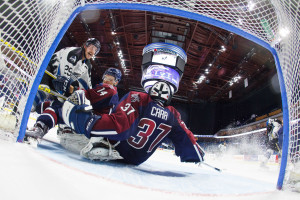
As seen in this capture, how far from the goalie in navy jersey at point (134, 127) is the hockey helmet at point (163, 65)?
295 cm

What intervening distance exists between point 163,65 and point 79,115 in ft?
12.2

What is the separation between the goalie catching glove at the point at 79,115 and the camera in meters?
1.20

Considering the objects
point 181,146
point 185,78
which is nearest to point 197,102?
point 185,78

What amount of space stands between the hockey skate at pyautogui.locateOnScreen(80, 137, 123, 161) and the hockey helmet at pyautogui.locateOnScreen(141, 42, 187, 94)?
320 cm

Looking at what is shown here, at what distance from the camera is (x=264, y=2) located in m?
1.31

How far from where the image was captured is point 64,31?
1245 millimetres

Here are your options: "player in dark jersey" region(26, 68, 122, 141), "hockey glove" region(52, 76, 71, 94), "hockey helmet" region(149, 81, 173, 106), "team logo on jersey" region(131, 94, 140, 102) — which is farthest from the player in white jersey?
"hockey helmet" region(149, 81, 173, 106)

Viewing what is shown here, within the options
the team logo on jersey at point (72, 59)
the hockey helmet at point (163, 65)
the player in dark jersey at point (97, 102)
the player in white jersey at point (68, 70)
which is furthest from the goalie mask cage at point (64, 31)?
the hockey helmet at point (163, 65)

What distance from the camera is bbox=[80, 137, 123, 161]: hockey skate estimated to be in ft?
4.43

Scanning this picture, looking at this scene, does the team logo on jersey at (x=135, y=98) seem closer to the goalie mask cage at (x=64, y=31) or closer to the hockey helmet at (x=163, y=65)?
the goalie mask cage at (x=64, y=31)

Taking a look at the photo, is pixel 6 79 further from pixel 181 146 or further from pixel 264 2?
pixel 264 2

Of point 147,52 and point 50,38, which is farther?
point 147,52

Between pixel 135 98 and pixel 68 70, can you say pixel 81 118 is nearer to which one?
pixel 135 98

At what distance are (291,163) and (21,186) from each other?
128 centimetres
